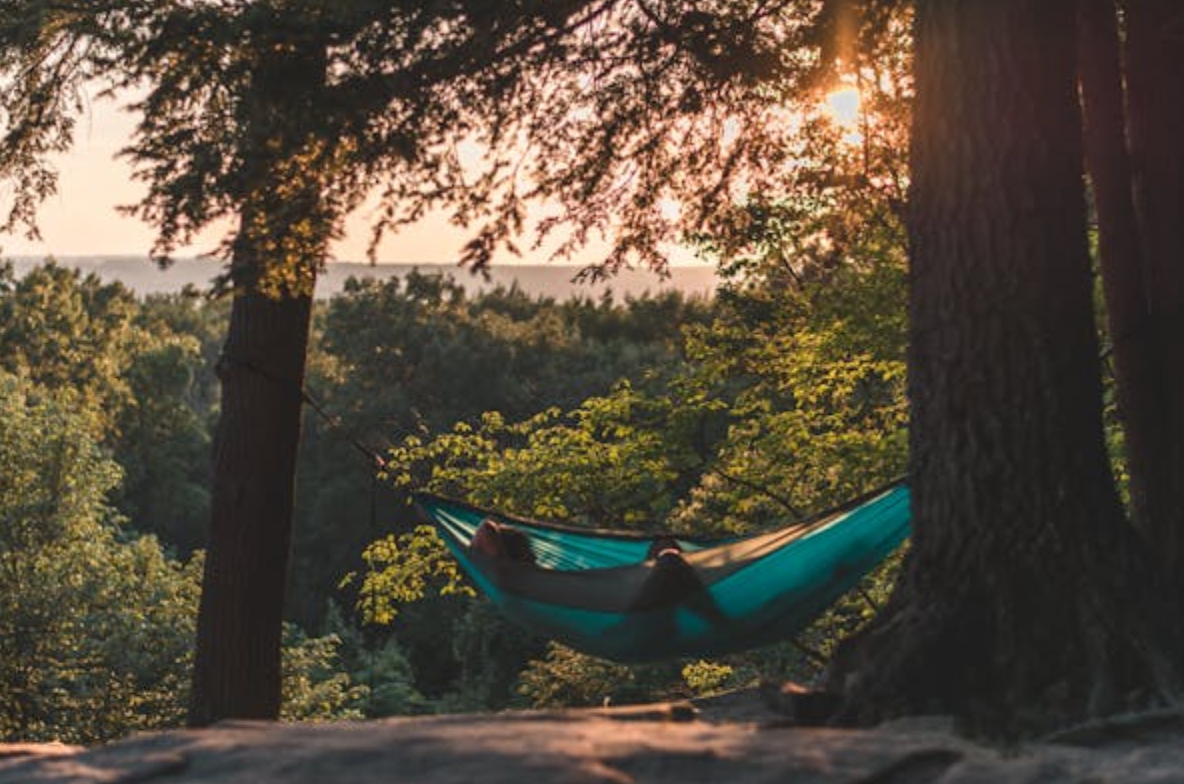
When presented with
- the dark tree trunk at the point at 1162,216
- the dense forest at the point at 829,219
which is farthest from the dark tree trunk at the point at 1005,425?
the dark tree trunk at the point at 1162,216

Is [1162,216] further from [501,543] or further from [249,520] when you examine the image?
[249,520]

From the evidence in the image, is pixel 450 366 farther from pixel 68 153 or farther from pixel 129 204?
pixel 129 204

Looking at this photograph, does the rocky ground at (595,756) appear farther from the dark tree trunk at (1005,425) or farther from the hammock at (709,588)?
the hammock at (709,588)

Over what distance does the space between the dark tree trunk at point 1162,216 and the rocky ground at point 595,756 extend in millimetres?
1659

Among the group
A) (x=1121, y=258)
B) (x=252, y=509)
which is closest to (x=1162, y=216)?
(x=1121, y=258)

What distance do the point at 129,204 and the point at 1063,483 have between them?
2.86m

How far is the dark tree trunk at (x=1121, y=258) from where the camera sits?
5.02 metres

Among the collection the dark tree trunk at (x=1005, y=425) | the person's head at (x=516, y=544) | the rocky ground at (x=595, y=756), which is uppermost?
the dark tree trunk at (x=1005, y=425)

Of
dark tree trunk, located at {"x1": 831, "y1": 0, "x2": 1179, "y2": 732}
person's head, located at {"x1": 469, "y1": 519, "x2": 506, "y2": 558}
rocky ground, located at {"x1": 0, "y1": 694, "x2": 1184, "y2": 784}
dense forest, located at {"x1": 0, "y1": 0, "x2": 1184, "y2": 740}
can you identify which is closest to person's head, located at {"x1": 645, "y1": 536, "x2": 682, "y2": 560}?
person's head, located at {"x1": 469, "y1": 519, "x2": 506, "y2": 558}

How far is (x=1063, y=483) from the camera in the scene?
12.6ft

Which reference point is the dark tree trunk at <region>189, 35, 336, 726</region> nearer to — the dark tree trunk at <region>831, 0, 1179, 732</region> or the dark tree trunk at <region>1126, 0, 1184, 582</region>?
the dark tree trunk at <region>831, 0, 1179, 732</region>

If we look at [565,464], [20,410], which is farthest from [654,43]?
[20,410]

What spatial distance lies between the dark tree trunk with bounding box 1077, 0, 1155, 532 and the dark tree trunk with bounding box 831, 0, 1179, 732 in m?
1.16

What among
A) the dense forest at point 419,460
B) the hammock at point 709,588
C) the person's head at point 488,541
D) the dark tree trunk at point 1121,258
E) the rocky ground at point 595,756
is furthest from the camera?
the dense forest at point 419,460
